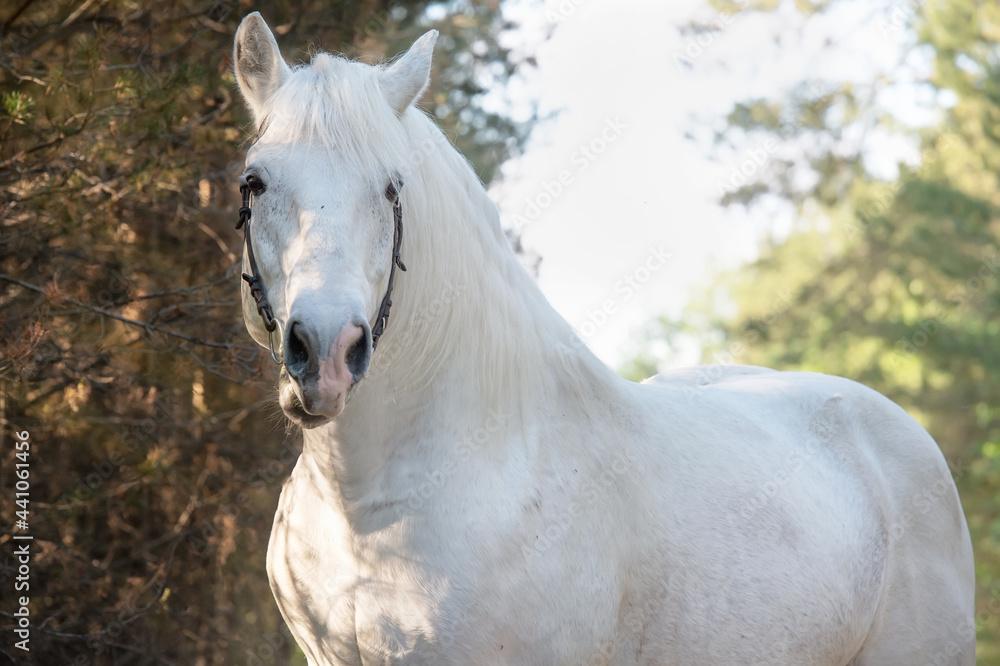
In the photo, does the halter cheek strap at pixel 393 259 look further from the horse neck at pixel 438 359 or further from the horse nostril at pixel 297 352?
the horse nostril at pixel 297 352

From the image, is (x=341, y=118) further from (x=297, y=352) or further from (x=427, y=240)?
(x=297, y=352)

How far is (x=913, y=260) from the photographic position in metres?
16.6

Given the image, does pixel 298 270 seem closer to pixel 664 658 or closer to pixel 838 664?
pixel 664 658

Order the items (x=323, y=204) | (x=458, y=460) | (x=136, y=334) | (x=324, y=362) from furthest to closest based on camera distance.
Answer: (x=136, y=334) < (x=458, y=460) < (x=323, y=204) < (x=324, y=362)

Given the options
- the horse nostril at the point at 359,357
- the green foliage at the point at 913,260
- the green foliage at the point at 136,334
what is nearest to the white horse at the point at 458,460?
the horse nostril at the point at 359,357

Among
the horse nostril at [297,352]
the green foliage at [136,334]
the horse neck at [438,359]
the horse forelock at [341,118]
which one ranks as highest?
the horse forelock at [341,118]

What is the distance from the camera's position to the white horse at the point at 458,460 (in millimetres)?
1926

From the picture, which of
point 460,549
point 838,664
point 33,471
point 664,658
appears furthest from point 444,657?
point 33,471

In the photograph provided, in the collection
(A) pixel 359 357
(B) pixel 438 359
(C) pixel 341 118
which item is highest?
(C) pixel 341 118

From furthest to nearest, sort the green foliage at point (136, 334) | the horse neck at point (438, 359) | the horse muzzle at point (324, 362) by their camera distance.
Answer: the green foliage at point (136, 334) < the horse neck at point (438, 359) < the horse muzzle at point (324, 362)

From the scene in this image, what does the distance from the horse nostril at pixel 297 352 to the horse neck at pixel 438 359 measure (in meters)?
0.32

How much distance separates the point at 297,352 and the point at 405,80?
0.86 metres

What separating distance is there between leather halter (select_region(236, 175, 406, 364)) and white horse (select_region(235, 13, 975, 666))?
16mm

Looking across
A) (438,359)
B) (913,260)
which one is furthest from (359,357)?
(913,260)
